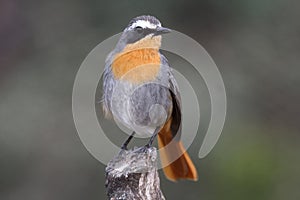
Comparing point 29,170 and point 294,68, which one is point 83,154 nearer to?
point 29,170

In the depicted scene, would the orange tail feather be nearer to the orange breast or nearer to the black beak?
the orange breast

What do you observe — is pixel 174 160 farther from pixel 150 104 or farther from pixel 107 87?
pixel 107 87

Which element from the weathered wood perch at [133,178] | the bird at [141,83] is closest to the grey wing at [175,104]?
the bird at [141,83]

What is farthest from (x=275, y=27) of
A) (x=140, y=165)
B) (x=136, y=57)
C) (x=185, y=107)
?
(x=140, y=165)

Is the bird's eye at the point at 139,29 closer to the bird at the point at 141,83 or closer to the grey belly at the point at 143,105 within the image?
the bird at the point at 141,83

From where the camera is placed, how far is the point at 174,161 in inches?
244

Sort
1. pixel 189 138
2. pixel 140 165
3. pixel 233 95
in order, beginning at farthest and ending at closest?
pixel 233 95 → pixel 189 138 → pixel 140 165

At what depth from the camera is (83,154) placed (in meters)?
8.00

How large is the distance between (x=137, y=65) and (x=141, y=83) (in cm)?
13

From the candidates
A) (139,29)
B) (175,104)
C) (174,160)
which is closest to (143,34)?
(139,29)

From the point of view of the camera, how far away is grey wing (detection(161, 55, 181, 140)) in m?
5.92

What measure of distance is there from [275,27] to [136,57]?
2.86m

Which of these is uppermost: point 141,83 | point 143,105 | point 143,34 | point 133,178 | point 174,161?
point 143,34

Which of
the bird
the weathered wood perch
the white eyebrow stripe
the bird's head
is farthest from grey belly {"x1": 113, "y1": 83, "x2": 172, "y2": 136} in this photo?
the weathered wood perch
